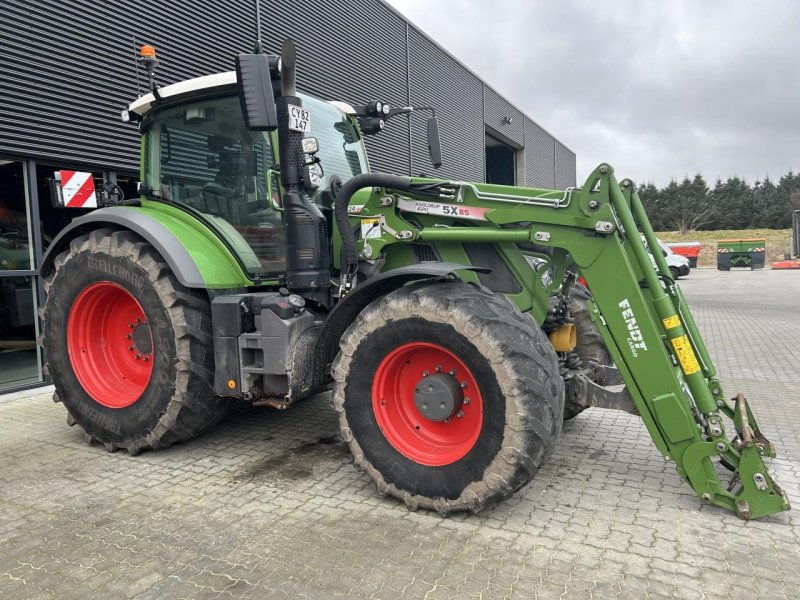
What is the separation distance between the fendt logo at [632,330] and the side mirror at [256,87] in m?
2.23

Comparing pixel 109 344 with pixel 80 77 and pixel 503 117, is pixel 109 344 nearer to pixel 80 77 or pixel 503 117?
pixel 80 77

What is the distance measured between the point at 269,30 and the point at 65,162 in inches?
169

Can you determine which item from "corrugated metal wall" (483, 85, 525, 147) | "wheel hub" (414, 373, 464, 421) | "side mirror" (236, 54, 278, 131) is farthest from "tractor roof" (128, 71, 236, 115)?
"corrugated metal wall" (483, 85, 525, 147)

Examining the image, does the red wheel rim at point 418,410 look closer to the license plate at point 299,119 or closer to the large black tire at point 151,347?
the large black tire at point 151,347

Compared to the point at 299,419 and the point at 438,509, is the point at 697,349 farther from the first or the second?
the point at 299,419

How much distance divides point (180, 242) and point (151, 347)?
2.91 ft

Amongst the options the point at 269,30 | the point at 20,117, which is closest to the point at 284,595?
the point at 20,117

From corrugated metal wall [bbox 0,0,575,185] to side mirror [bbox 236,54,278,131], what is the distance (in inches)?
164

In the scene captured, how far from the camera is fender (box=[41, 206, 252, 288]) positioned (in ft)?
12.9

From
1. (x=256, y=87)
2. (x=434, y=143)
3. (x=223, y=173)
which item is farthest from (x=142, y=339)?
(x=434, y=143)

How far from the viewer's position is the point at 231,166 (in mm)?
4332

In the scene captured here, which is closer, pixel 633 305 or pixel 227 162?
pixel 633 305

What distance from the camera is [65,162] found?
21.7 ft

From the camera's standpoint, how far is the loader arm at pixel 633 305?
3.08m
